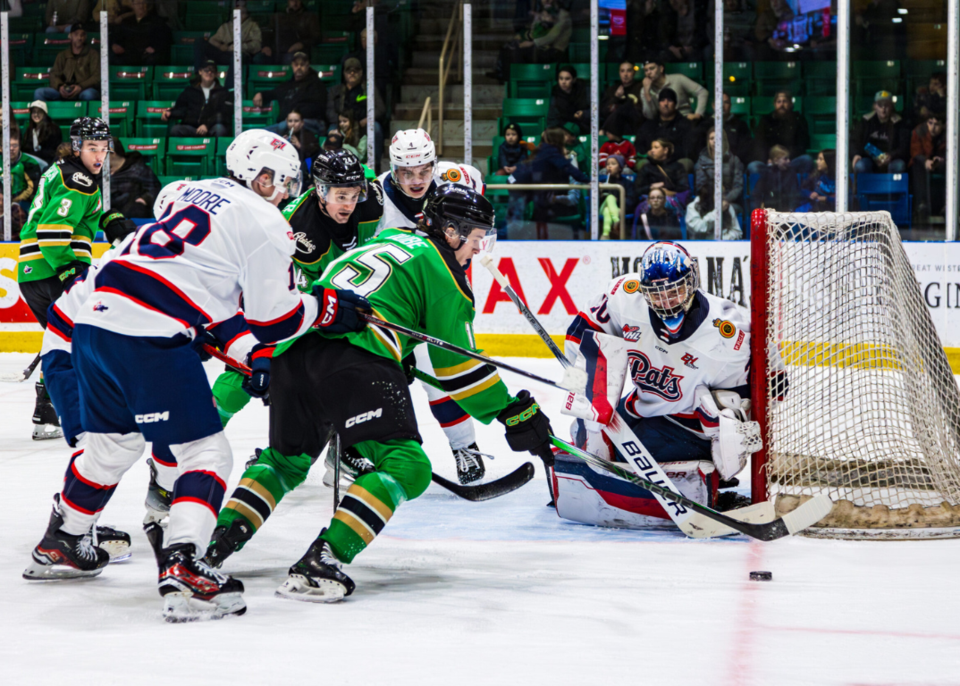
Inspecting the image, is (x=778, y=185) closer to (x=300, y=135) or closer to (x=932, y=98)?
(x=932, y=98)

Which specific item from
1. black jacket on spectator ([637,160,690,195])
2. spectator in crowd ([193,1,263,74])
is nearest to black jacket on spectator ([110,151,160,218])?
spectator in crowd ([193,1,263,74])

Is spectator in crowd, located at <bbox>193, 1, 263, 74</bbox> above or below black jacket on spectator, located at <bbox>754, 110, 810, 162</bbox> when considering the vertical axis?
above

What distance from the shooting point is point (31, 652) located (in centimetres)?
211

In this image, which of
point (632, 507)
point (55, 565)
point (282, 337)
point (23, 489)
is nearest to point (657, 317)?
point (632, 507)

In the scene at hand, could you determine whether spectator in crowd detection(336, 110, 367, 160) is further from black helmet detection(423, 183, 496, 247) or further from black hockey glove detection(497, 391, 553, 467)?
black hockey glove detection(497, 391, 553, 467)

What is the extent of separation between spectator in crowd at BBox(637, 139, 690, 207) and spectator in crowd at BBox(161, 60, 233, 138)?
2.77m

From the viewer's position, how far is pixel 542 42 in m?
7.64

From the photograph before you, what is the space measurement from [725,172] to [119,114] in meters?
3.99

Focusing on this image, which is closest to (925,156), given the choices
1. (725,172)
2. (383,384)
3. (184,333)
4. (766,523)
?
(725,172)

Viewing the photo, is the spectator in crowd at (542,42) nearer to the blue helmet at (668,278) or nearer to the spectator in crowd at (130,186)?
the spectator in crowd at (130,186)

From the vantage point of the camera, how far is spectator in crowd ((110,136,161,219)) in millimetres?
7578

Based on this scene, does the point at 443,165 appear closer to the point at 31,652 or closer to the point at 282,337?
the point at 282,337

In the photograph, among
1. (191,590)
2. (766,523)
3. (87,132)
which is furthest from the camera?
(87,132)

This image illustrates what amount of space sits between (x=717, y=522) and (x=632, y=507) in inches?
9.6
